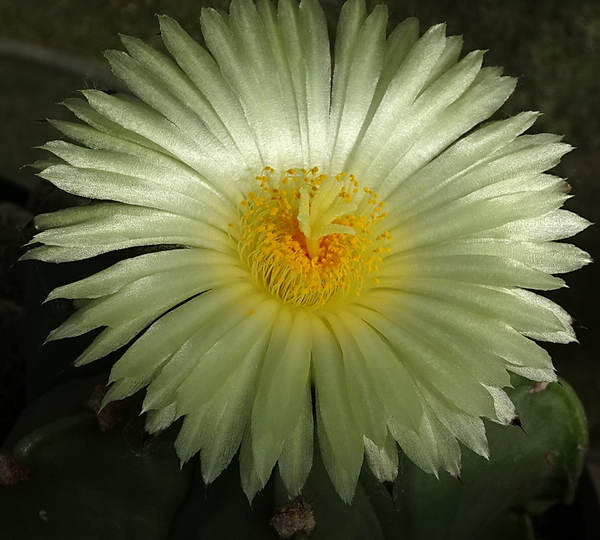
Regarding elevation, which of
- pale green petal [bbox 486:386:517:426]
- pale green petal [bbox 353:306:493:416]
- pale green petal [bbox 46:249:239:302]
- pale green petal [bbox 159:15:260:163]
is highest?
pale green petal [bbox 159:15:260:163]

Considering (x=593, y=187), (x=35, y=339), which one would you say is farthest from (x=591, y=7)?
(x=35, y=339)

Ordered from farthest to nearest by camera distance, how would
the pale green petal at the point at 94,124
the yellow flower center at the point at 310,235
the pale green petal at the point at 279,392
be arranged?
the yellow flower center at the point at 310,235, the pale green petal at the point at 94,124, the pale green petal at the point at 279,392

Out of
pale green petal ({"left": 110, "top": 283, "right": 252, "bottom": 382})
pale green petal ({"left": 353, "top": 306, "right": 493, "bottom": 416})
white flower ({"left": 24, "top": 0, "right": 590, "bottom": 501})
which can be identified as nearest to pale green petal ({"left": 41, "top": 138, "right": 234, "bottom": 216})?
white flower ({"left": 24, "top": 0, "right": 590, "bottom": 501})

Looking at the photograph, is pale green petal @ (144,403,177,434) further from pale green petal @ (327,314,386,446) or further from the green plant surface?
pale green petal @ (327,314,386,446)

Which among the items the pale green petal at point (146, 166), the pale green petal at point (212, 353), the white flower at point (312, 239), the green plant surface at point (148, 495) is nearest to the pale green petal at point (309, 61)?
the white flower at point (312, 239)

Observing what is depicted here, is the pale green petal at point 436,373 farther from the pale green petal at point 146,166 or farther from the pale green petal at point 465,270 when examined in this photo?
the pale green petal at point 146,166

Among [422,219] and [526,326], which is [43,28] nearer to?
[422,219]

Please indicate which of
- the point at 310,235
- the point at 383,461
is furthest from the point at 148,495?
the point at 310,235

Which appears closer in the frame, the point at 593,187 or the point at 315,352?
the point at 315,352
